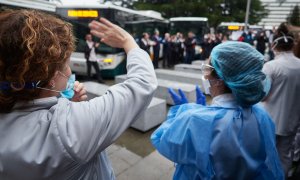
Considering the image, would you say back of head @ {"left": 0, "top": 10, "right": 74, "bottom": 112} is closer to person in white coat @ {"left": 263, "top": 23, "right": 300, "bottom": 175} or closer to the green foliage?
person in white coat @ {"left": 263, "top": 23, "right": 300, "bottom": 175}

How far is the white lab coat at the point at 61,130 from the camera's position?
3.01ft

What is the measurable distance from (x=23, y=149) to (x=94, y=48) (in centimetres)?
897

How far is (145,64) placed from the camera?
3.74ft

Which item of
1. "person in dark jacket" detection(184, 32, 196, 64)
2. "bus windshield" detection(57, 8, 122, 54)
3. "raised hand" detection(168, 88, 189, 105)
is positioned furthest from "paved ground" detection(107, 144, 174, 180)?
"person in dark jacket" detection(184, 32, 196, 64)

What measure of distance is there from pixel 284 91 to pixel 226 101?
152 centimetres

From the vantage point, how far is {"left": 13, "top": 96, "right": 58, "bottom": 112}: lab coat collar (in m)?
0.98

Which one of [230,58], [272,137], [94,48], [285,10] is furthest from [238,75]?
[285,10]

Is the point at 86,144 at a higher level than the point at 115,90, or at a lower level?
lower

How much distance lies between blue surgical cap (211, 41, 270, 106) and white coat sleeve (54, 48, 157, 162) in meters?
0.78

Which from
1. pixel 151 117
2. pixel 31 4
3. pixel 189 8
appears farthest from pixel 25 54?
pixel 189 8

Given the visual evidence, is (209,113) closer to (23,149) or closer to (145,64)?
(145,64)

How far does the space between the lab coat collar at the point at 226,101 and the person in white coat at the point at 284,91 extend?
1407 millimetres

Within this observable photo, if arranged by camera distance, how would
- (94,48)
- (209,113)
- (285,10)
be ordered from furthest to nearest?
(285,10) → (94,48) → (209,113)

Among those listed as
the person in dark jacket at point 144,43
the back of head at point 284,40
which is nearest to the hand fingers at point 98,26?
the back of head at point 284,40
